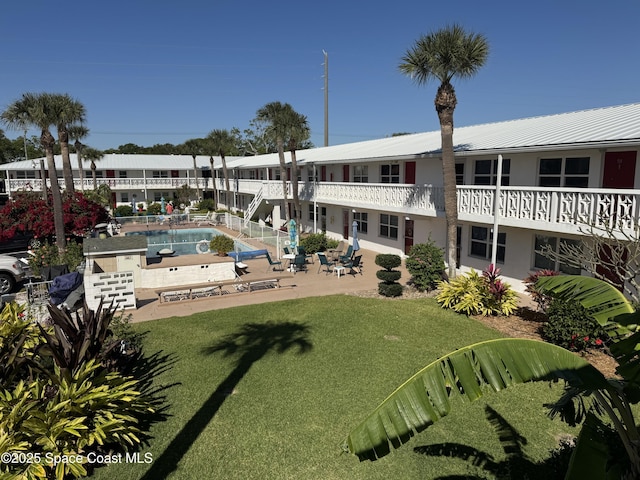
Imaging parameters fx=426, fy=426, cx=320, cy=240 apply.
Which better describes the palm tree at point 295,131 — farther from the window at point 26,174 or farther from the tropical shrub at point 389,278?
the window at point 26,174

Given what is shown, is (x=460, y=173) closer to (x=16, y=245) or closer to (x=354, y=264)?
(x=354, y=264)

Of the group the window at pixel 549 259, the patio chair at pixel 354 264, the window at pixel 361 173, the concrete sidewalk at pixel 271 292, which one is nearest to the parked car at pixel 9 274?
the concrete sidewalk at pixel 271 292

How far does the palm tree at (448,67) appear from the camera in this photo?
13.6 m

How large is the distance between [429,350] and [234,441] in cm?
527

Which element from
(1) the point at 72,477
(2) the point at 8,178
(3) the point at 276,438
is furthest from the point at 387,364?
(2) the point at 8,178

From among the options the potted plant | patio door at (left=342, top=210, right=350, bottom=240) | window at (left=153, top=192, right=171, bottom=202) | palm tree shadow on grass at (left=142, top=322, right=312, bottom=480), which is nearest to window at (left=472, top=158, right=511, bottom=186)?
palm tree shadow on grass at (left=142, top=322, right=312, bottom=480)

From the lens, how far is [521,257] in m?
15.3

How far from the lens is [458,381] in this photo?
3824 mm

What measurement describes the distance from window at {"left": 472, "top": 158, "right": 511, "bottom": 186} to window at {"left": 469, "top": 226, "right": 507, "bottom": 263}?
74.3 inches

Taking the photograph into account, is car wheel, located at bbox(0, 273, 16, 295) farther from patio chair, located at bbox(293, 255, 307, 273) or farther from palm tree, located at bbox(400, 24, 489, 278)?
palm tree, located at bbox(400, 24, 489, 278)

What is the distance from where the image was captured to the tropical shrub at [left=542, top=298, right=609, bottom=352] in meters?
9.58

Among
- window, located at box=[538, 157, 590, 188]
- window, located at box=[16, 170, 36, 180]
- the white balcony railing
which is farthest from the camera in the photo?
window, located at box=[16, 170, 36, 180]

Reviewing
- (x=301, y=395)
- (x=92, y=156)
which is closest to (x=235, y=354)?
(x=301, y=395)

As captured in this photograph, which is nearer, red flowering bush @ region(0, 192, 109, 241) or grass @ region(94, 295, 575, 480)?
→ grass @ region(94, 295, 575, 480)
